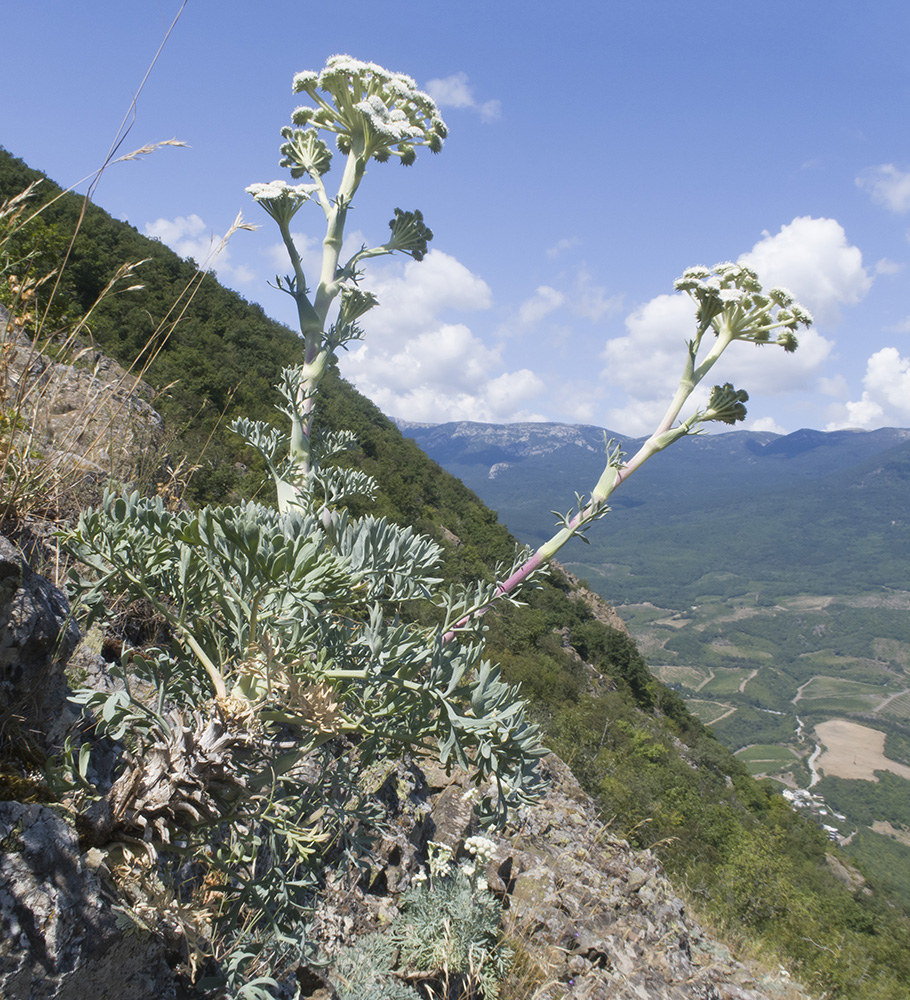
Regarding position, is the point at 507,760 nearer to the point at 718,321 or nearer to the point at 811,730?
the point at 718,321

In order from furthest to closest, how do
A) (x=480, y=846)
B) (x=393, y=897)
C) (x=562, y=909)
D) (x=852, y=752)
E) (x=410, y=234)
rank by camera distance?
1. (x=852, y=752)
2. (x=562, y=909)
3. (x=480, y=846)
4. (x=393, y=897)
5. (x=410, y=234)

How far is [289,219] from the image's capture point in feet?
8.87

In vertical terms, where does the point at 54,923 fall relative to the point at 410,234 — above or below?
below

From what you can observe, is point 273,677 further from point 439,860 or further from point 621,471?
point 439,860

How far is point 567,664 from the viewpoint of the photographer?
153ft

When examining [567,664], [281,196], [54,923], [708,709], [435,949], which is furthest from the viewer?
[708,709]

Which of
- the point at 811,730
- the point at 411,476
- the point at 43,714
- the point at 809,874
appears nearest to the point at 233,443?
the point at 43,714

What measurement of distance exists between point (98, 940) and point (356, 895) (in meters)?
3.03

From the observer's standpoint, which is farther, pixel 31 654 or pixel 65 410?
pixel 65 410

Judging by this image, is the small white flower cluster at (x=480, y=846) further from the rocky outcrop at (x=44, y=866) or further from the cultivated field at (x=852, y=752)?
the cultivated field at (x=852, y=752)

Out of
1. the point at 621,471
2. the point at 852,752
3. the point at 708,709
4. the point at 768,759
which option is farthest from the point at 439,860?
the point at 852,752

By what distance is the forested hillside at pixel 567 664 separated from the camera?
15.8 meters

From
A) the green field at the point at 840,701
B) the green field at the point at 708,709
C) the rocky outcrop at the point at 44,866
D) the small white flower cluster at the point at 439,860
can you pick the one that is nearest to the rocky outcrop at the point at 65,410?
the rocky outcrop at the point at 44,866

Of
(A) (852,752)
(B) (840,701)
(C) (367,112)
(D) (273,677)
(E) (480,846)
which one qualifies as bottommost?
(A) (852,752)
